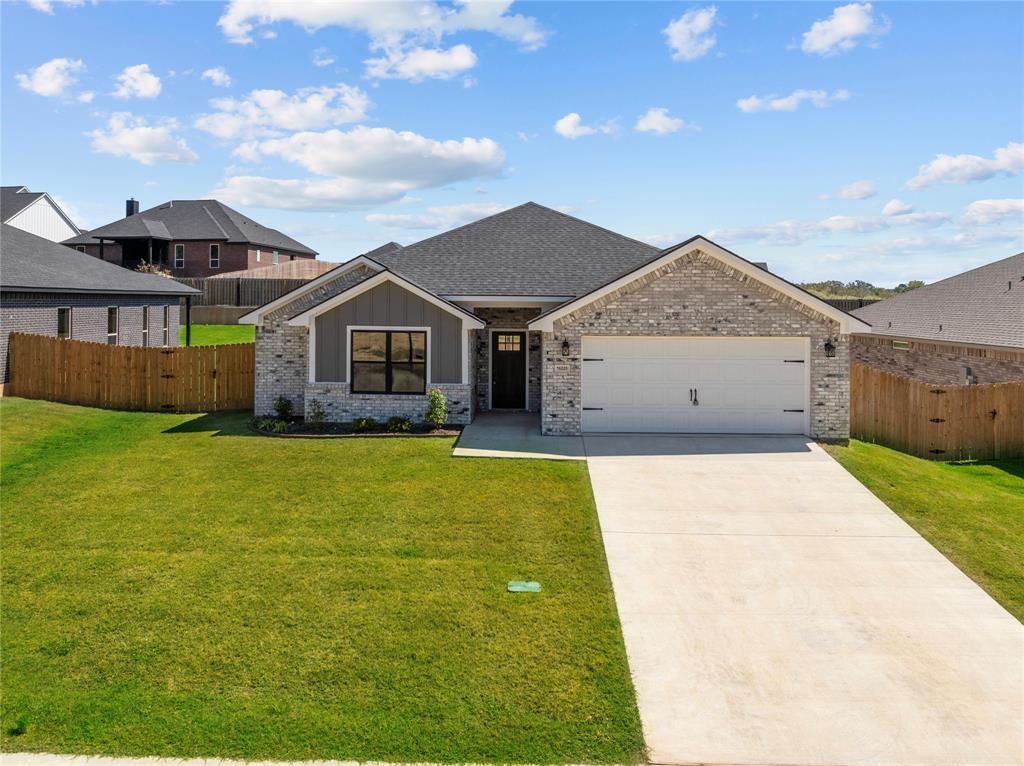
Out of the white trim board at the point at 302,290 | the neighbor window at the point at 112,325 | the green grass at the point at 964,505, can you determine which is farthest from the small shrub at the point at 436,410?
the neighbor window at the point at 112,325

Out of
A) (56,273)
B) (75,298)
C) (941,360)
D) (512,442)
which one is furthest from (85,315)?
Answer: (941,360)

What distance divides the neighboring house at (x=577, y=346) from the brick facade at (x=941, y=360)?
519 centimetres

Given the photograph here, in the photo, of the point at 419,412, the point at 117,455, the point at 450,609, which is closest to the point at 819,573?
the point at 450,609

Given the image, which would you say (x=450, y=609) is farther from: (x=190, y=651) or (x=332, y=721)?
(x=190, y=651)

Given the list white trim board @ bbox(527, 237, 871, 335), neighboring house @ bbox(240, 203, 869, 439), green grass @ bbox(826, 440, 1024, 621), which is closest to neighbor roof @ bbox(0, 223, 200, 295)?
neighboring house @ bbox(240, 203, 869, 439)

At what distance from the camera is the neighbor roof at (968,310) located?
1855 centimetres

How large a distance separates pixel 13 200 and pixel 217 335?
2209 centimetres

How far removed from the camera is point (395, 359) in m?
16.6

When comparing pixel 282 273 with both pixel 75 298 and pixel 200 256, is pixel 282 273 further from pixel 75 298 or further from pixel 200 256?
pixel 75 298

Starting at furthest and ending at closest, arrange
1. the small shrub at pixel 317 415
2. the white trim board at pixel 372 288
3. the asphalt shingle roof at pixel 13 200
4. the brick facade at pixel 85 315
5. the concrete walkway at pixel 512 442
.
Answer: the asphalt shingle roof at pixel 13 200 → the brick facade at pixel 85 315 → the small shrub at pixel 317 415 → the white trim board at pixel 372 288 → the concrete walkway at pixel 512 442

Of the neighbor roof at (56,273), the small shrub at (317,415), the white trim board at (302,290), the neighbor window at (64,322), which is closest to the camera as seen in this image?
the small shrub at (317,415)

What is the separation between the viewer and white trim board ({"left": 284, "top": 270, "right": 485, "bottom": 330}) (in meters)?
16.2

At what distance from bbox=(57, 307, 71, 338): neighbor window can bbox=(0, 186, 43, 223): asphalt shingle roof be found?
28.2m

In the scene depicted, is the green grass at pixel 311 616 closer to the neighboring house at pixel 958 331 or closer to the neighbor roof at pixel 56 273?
the neighbor roof at pixel 56 273
